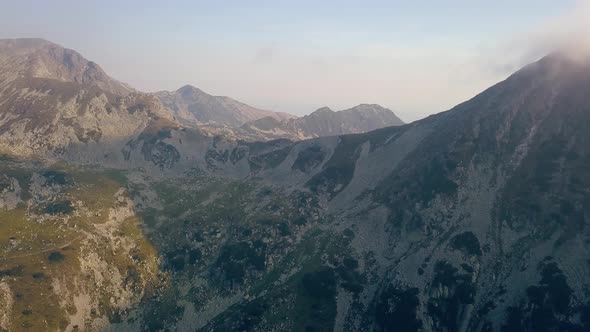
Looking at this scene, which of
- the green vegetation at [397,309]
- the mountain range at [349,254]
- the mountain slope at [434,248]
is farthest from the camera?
the mountain range at [349,254]

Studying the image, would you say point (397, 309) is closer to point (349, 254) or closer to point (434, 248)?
point (434, 248)

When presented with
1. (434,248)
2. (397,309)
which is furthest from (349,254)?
(397,309)

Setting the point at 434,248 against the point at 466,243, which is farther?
the point at 434,248

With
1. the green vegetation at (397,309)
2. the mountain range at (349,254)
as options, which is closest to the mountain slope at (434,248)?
the green vegetation at (397,309)

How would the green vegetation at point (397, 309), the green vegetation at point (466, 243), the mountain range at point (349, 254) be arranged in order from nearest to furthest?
1. the green vegetation at point (397, 309)
2. the mountain range at point (349, 254)
3. the green vegetation at point (466, 243)

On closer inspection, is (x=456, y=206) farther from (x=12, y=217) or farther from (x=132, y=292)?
(x=12, y=217)

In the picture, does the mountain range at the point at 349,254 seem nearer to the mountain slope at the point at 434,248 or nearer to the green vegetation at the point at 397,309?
the green vegetation at the point at 397,309

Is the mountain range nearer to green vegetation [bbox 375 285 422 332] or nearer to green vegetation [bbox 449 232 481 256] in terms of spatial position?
green vegetation [bbox 375 285 422 332]

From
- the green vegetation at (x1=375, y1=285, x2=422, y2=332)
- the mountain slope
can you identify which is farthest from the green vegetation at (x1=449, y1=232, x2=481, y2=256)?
the green vegetation at (x1=375, y1=285, x2=422, y2=332)

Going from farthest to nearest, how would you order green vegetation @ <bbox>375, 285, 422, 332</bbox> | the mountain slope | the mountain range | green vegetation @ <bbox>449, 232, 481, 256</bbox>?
green vegetation @ <bbox>449, 232, 481, 256</bbox> < the mountain range < the mountain slope < green vegetation @ <bbox>375, 285, 422, 332</bbox>

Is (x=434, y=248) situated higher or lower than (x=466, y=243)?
lower

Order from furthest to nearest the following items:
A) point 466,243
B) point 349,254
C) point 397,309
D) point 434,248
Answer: point 349,254, point 434,248, point 466,243, point 397,309
